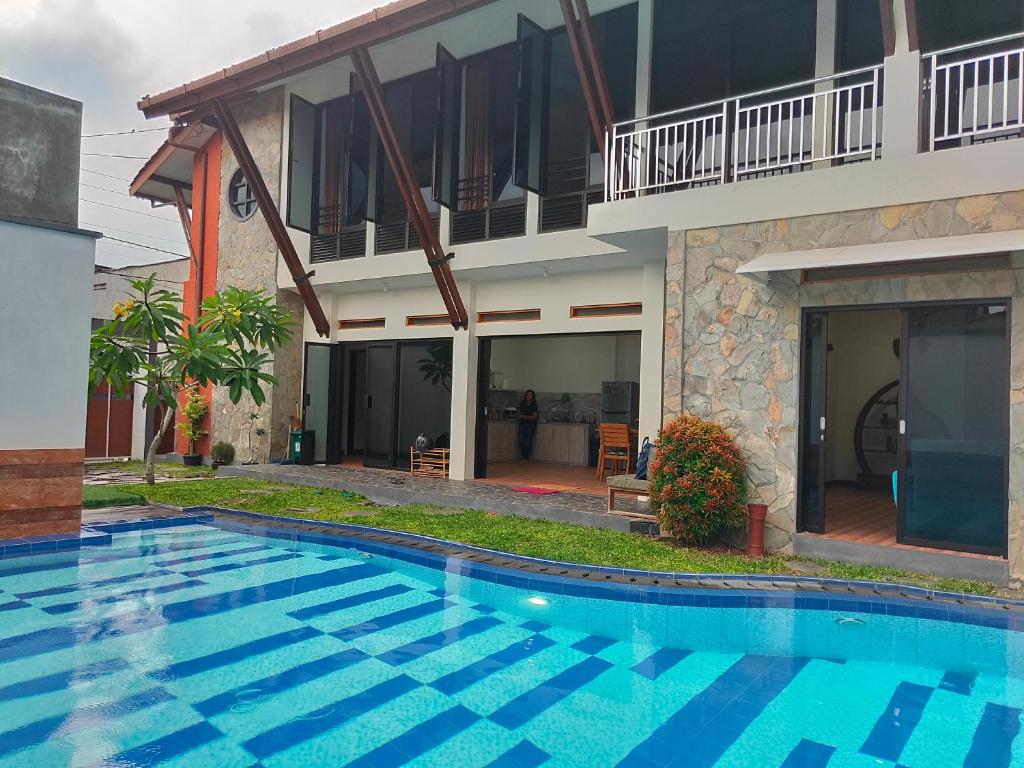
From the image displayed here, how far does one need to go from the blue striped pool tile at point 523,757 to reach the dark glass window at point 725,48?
7518 mm

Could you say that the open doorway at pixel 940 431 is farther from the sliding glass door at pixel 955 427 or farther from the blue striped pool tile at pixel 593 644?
the blue striped pool tile at pixel 593 644

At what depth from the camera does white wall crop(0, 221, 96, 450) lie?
6.38 meters

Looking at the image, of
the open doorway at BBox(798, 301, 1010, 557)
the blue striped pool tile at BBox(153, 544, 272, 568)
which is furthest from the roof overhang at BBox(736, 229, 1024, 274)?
the blue striped pool tile at BBox(153, 544, 272, 568)

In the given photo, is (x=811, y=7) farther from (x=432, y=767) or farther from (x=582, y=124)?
(x=432, y=767)

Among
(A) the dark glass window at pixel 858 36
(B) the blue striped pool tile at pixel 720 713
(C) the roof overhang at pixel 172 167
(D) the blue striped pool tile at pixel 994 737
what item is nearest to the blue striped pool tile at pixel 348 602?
(B) the blue striped pool tile at pixel 720 713

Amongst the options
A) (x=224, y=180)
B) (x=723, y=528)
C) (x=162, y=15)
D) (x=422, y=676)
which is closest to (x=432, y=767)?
(x=422, y=676)

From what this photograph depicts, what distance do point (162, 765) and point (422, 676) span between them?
141 centimetres

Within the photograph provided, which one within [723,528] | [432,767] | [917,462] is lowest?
[432,767]

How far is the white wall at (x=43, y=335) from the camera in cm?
638

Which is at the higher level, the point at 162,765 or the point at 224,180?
the point at 224,180

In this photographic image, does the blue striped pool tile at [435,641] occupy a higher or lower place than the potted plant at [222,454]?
lower

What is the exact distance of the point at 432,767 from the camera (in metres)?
3.06

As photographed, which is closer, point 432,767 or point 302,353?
point 432,767

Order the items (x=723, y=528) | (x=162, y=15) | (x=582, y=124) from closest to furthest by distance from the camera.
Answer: (x=723, y=528) < (x=582, y=124) < (x=162, y=15)
